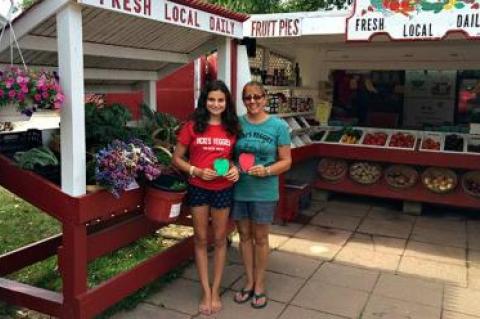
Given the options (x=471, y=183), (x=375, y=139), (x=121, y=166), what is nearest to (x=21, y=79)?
(x=121, y=166)

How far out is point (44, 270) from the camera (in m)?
4.86

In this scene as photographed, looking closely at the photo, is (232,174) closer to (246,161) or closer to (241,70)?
(246,161)

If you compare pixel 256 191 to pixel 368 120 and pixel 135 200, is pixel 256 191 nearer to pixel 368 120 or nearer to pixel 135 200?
pixel 135 200

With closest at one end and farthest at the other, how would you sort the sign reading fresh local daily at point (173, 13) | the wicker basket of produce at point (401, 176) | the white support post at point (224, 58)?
the sign reading fresh local daily at point (173, 13)
the white support post at point (224, 58)
the wicker basket of produce at point (401, 176)

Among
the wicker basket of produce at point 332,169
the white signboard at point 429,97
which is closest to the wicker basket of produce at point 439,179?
the wicker basket of produce at point 332,169

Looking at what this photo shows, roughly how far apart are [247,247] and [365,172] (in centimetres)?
371

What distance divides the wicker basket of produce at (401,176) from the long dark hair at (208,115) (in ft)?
13.0

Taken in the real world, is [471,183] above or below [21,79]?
below

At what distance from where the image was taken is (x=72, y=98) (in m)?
3.10

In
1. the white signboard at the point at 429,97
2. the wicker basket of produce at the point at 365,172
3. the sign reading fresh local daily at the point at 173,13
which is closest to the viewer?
the sign reading fresh local daily at the point at 173,13

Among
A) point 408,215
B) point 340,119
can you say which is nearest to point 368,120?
point 340,119

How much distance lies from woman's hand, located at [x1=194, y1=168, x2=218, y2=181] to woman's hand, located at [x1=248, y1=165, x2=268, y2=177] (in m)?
0.26

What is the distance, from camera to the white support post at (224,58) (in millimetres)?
4793

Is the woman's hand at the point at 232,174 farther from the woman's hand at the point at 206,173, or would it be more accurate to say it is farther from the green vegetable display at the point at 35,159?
the green vegetable display at the point at 35,159
